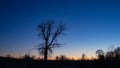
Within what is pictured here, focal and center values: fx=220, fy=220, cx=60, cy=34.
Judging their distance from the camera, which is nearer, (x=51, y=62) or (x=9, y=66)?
(x=9, y=66)

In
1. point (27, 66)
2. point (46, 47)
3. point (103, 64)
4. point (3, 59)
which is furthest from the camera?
point (46, 47)

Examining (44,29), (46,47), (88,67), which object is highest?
(44,29)

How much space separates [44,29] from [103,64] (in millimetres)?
20702

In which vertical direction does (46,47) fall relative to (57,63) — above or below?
above

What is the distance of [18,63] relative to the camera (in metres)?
33.3

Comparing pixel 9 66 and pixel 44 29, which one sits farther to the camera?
pixel 44 29

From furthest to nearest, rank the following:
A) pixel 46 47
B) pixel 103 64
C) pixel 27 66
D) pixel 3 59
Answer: pixel 46 47, pixel 103 64, pixel 27 66, pixel 3 59

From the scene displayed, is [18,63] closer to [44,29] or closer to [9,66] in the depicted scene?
[9,66]

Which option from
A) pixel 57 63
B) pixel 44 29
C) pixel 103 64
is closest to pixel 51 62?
pixel 57 63

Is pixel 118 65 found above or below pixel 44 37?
below

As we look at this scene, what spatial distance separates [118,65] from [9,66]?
57.8ft

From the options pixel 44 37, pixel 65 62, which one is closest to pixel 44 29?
pixel 44 37

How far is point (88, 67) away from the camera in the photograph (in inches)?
1460

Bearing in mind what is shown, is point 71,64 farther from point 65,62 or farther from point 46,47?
point 46,47
